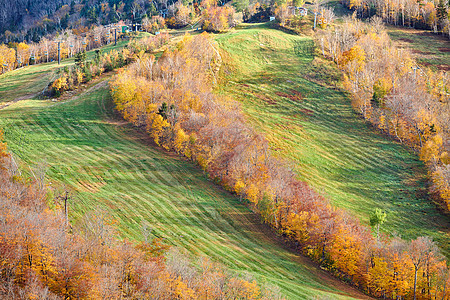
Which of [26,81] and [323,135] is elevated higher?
[26,81]

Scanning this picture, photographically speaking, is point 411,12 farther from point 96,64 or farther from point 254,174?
point 254,174

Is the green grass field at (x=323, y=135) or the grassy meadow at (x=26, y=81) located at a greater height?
the grassy meadow at (x=26, y=81)

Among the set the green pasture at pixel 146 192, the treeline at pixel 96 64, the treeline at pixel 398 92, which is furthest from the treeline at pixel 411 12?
the green pasture at pixel 146 192

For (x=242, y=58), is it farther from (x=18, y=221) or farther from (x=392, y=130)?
(x=18, y=221)

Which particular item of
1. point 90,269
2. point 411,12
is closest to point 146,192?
point 90,269

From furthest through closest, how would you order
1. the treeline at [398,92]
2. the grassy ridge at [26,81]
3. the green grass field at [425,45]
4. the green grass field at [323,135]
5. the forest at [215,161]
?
1. the green grass field at [425,45]
2. the grassy ridge at [26,81]
3. the treeline at [398,92]
4. the green grass field at [323,135]
5. the forest at [215,161]

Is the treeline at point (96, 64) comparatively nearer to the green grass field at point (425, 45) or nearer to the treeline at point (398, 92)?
the treeline at point (398, 92)

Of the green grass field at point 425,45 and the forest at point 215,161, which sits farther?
the green grass field at point 425,45
